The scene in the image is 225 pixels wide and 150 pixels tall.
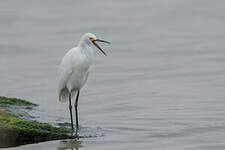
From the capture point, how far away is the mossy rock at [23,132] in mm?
8820

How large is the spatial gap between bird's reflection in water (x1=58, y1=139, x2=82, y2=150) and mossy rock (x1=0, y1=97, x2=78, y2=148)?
12 cm

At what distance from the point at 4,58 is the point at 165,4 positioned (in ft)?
34.8

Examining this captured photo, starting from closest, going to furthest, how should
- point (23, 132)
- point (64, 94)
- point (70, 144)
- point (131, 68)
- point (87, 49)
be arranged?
point (23, 132) → point (70, 144) → point (87, 49) → point (64, 94) → point (131, 68)

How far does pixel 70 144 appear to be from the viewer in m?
9.23

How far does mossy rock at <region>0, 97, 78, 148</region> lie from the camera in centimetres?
882

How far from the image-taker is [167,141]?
9727 millimetres

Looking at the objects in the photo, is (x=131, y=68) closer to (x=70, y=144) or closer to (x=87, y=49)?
(x=87, y=49)

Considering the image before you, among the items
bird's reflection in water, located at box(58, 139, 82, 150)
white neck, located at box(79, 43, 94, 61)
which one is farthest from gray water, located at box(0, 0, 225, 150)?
white neck, located at box(79, 43, 94, 61)

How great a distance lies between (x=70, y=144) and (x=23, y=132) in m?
0.81

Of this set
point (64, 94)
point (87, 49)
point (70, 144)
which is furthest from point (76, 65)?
point (70, 144)

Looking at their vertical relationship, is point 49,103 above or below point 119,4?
below

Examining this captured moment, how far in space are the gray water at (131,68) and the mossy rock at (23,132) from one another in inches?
6.7

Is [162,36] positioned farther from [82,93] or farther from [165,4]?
[82,93]

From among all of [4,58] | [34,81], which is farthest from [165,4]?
[34,81]
